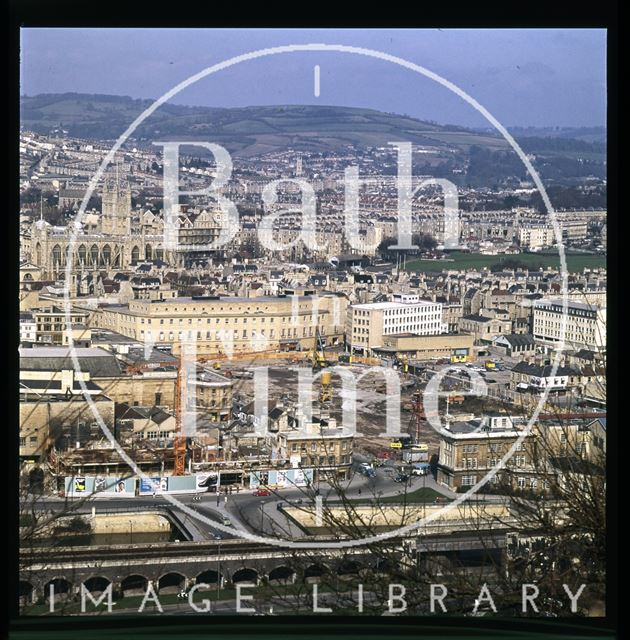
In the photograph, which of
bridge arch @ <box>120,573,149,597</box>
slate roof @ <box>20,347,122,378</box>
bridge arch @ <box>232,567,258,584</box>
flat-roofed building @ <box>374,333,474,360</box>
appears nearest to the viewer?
bridge arch @ <box>120,573,149,597</box>

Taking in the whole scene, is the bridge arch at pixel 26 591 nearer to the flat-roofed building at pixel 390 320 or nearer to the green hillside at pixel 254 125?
the green hillside at pixel 254 125

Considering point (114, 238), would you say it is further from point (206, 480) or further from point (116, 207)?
point (206, 480)

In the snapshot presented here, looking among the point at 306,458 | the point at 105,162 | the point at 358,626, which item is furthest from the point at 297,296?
the point at 358,626

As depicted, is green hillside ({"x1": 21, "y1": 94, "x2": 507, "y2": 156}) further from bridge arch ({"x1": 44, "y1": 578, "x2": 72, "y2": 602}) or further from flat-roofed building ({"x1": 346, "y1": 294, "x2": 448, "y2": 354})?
bridge arch ({"x1": 44, "y1": 578, "x2": 72, "y2": 602})

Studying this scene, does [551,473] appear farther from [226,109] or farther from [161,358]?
[161,358]

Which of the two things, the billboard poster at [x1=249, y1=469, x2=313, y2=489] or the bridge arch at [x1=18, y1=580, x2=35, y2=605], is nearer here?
the bridge arch at [x1=18, y1=580, x2=35, y2=605]

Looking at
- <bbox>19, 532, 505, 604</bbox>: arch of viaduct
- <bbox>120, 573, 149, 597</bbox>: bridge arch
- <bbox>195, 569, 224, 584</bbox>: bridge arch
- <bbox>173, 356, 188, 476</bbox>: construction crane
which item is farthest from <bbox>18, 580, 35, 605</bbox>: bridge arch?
<bbox>173, 356, 188, 476</bbox>: construction crane
